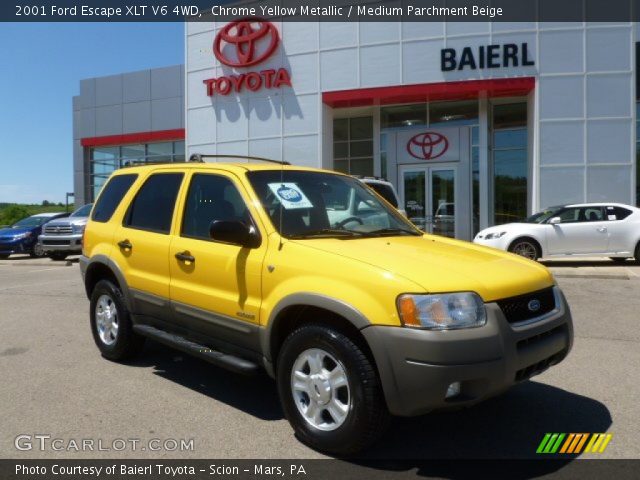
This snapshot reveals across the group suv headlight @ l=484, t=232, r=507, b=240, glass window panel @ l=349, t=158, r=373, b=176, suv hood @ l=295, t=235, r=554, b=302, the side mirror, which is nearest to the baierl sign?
glass window panel @ l=349, t=158, r=373, b=176

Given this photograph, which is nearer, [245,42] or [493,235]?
[493,235]

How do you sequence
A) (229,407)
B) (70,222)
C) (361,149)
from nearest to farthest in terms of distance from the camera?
(229,407) < (70,222) < (361,149)

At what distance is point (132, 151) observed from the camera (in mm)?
30531

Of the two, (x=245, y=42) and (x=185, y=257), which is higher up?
(x=245, y=42)

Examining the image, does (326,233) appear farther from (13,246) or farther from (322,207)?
(13,246)

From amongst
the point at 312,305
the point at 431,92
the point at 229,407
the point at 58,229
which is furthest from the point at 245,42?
the point at 312,305

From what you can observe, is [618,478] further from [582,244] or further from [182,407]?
[582,244]

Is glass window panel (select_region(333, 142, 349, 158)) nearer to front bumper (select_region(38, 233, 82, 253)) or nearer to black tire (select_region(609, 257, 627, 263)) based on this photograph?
front bumper (select_region(38, 233, 82, 253))

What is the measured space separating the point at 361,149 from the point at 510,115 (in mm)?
5414

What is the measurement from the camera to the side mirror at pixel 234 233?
3.71 m

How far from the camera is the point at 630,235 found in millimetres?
12719

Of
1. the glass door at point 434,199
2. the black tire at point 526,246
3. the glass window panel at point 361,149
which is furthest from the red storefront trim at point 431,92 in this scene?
the black tire at point 526,246

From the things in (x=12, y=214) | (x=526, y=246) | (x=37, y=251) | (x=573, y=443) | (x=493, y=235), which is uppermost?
(x=12, y=214)

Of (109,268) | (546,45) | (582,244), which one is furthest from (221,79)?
(109,268)
